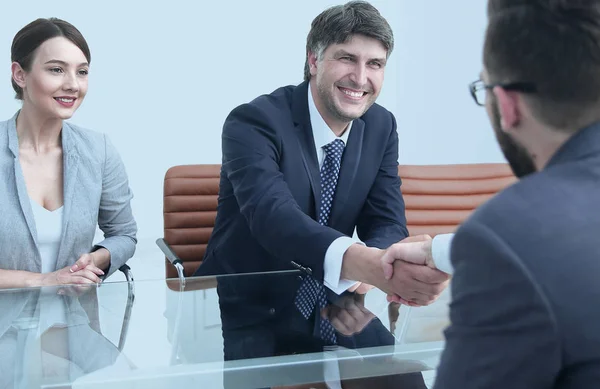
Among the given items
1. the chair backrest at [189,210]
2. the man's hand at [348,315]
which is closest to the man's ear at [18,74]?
the chair backrest at [189,210]

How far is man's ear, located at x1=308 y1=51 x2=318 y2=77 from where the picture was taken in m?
2.59

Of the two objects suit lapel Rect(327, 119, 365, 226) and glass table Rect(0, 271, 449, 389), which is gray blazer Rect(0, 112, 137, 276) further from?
suit lapel Rect(327, 119, 365, 226)

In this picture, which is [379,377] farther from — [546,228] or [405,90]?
[405,90]

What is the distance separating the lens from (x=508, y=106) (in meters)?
0.90

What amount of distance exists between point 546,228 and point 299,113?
5.86ft

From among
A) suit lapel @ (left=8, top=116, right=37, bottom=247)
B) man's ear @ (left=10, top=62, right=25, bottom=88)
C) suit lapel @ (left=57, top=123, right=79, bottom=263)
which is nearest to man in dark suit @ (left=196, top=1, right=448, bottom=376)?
suit lapel @ (left=57, top=123, right=79, bottom=263)

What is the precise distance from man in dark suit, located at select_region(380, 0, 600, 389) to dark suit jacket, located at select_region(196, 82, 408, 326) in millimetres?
1244

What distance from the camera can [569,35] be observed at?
82 centimetres

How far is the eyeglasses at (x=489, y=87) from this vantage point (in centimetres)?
86

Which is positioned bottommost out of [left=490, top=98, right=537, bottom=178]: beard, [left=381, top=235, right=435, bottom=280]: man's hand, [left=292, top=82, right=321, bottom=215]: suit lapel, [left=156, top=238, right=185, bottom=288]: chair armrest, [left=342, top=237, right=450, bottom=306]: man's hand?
[left=156, top=238, right=185, bottom=288]: chair armrest

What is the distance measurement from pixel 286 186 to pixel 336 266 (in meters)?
0.39

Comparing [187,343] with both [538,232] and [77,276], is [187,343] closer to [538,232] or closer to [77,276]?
[77,276]

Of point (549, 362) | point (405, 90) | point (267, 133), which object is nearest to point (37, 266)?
point (267, 133)

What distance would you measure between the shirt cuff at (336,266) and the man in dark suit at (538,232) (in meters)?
1.11
